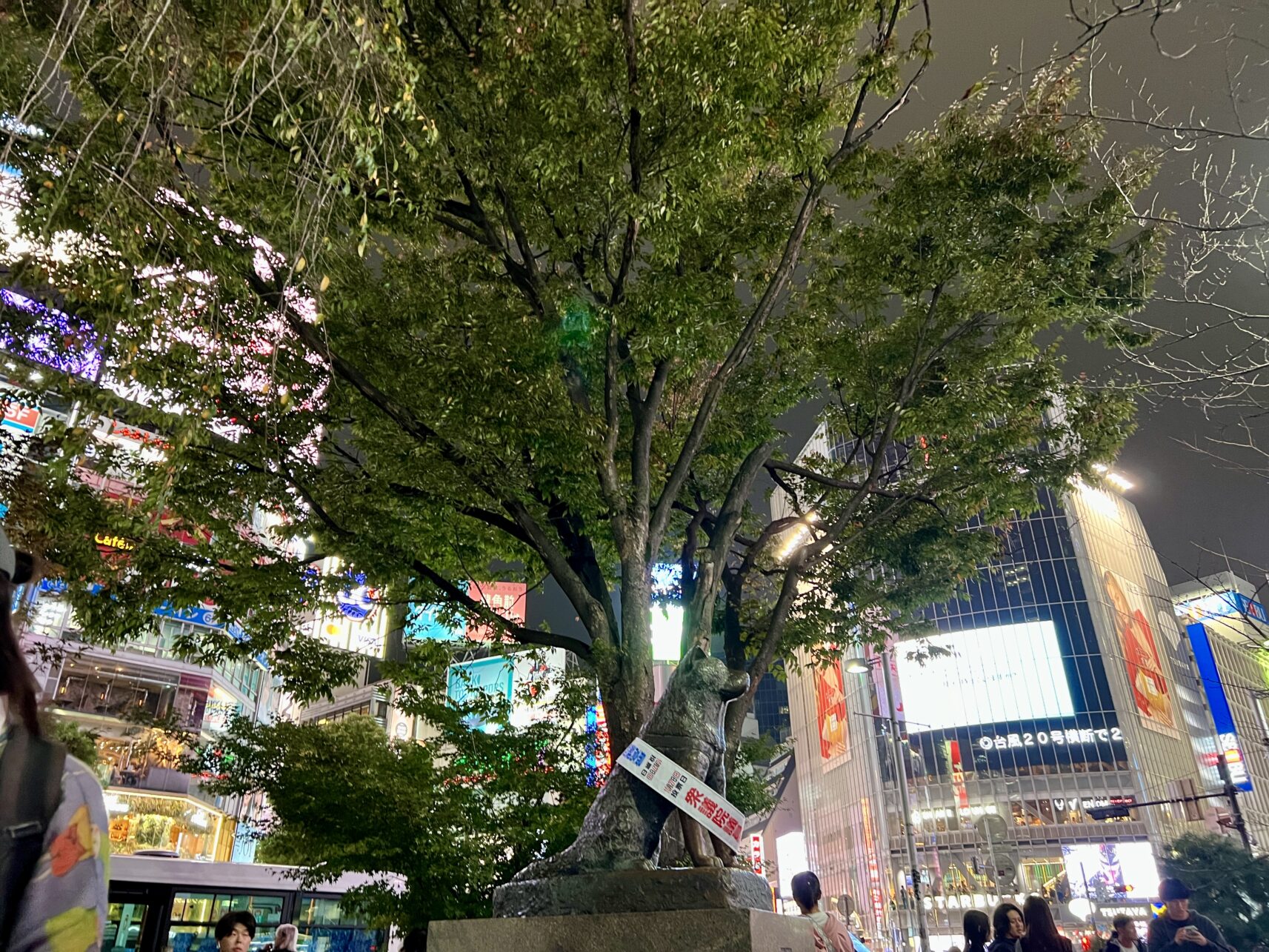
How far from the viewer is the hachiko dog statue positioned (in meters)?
5.16

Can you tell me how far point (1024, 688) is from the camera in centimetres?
6228

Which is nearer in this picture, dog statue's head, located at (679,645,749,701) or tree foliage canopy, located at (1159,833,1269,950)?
dog statue's head, located at (679,645,749,701)

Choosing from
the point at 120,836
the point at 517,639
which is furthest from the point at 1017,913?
the point at 120,836

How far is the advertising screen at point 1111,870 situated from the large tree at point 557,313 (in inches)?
1870

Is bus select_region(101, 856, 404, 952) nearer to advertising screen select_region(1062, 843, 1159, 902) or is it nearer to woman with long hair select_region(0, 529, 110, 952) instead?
woman with long hair select_region(0, 529, 110, 952)

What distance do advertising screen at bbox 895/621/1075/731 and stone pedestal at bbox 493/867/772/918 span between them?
6033 cm

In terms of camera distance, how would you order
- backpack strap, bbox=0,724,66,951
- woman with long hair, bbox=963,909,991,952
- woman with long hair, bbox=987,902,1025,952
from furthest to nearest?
1. woman with long hair, bbox=963,909,991,952
2. woman with long hair, bbox=987,902,1025,952
3. backpack strap, bbox=0,724,66,951

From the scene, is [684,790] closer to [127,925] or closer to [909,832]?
[127,925]

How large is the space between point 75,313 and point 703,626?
18.9 ft

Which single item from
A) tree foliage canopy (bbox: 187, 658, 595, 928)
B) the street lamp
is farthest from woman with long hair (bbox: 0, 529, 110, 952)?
the street lamp

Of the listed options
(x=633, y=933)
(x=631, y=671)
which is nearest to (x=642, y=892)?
(x=633, y=933)

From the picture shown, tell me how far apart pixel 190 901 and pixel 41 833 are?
50.4 feet

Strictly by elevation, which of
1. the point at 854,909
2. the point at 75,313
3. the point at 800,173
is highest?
the point at 800,173

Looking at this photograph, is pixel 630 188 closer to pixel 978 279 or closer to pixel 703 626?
pixel 703 626
